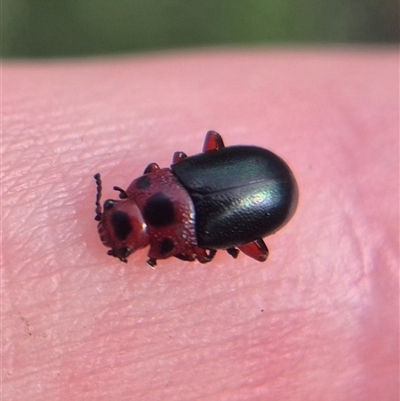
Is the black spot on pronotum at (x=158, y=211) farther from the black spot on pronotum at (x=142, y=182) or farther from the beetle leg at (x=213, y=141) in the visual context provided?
the beetle leg at (x=213, y=141)

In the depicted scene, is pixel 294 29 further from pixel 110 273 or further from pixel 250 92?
pixel 110 273

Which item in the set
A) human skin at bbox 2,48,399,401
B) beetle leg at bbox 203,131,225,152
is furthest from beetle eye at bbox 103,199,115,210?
beetle leg at bbox 203,131,225,152

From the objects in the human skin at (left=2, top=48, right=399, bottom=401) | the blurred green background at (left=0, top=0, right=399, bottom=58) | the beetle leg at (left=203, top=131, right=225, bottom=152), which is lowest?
the human skin at (left=2, top=48, right=399, bottom=401)

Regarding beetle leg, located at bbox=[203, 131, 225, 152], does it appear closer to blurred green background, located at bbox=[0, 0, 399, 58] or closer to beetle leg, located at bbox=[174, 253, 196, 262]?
beetle leg, located at bbox=[174, 253, 196, 262]

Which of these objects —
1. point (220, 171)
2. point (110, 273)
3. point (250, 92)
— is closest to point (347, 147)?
point (250, 92)

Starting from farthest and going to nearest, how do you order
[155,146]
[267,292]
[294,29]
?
[294,29]
[155,146]
[267,292]

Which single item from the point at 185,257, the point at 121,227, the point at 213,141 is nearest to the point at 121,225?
the point at 121,227
